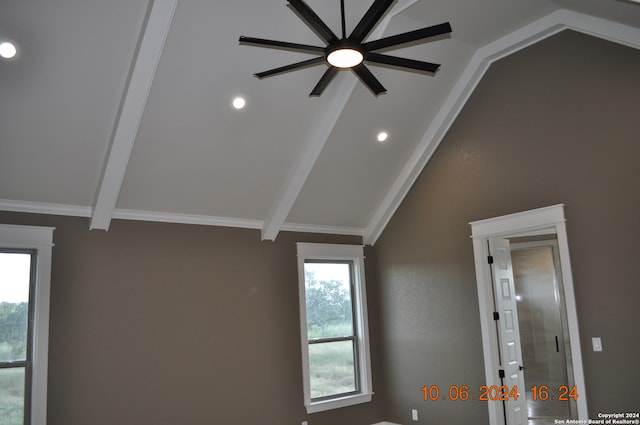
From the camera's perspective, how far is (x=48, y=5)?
3393 mm

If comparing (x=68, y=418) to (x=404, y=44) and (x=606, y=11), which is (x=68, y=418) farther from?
(x=606, y=11)

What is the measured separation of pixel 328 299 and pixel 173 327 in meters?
1.95

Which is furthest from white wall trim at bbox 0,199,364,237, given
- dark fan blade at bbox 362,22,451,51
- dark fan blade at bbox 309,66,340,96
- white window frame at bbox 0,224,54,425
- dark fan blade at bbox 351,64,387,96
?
dark fan blade at bbox 362,22,451,51

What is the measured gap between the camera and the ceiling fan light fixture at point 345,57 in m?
2.90

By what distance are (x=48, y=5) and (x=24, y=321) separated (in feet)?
8.43

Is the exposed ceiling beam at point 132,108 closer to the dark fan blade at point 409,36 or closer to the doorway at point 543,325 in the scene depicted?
the dark fan blade at point 409,36

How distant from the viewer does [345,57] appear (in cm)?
298

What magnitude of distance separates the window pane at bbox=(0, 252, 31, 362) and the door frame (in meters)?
4.25

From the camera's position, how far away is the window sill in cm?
573

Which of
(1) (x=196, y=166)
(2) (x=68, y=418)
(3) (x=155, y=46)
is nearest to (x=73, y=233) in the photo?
(1) (x=196, y=166)

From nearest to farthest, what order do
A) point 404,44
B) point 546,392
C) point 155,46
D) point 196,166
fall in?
point 404,44 < point 155,46 < point 196,166 < point 546,392

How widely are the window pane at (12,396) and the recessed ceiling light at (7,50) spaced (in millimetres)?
2474

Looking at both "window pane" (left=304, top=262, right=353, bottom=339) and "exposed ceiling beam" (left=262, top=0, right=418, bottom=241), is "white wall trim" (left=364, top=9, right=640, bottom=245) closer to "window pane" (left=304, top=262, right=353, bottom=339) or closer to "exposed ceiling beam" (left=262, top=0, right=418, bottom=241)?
"window pane" (left=304, top=262, right=353, bottom=339)

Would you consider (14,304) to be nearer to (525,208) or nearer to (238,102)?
(238,102)
